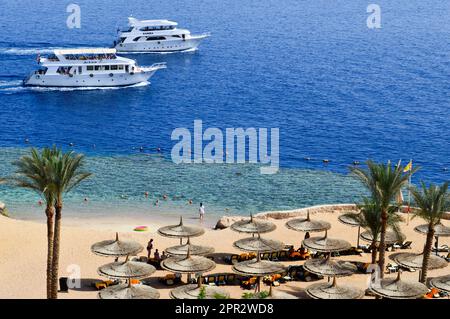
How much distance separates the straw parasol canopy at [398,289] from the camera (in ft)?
138

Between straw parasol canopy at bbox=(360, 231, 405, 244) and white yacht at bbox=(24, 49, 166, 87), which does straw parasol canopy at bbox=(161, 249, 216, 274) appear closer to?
straw parasol canopy at bbox=(360, 231, 405, 244)

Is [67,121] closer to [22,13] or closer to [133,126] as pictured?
[133,126]

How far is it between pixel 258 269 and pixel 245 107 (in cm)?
6315

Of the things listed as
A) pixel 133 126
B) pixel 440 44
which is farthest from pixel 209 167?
pixel 440 44

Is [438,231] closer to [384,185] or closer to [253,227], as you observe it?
[384,185]

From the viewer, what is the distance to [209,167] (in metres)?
82.4

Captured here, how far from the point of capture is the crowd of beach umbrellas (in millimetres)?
42406

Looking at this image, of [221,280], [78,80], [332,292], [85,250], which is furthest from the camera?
[78,80]

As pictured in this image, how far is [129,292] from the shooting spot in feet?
139

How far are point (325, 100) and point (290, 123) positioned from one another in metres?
12.3

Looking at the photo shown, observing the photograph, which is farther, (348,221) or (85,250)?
(348,221)

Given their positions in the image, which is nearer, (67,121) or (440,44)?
(67,121)

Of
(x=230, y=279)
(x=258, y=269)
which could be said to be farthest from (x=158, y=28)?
(x=258, y=269)

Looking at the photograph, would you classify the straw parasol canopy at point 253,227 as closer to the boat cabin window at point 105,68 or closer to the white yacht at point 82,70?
the white yacht at point 82,70
